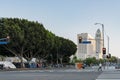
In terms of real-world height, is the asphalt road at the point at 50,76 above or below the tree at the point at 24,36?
below

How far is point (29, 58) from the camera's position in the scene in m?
100

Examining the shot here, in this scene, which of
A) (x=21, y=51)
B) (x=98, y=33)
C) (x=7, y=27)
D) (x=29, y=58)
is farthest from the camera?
(x=29, y=58)

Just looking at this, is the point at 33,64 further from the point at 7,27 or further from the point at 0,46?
the point at 7,27

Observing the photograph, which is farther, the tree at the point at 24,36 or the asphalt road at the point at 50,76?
the tree at the point at 24,36

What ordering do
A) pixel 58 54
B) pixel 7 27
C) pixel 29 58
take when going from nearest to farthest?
pixel 7 27
pixel 29 58
pixel 58 54

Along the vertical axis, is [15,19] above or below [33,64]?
above

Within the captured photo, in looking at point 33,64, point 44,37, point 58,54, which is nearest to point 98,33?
point 44,37

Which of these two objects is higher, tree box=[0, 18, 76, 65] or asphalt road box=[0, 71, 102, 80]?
tree box=[0, 18, 76, 65]

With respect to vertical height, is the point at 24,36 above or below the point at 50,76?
above

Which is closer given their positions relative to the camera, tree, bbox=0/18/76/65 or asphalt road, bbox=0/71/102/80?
asphalt road, bbox=0/71/102/80

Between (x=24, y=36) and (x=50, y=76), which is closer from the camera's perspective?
(x=50, y=76)

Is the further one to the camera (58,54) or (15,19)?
(58,54)

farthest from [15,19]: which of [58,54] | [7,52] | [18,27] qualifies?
[58,54]

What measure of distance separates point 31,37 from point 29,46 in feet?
7.43
